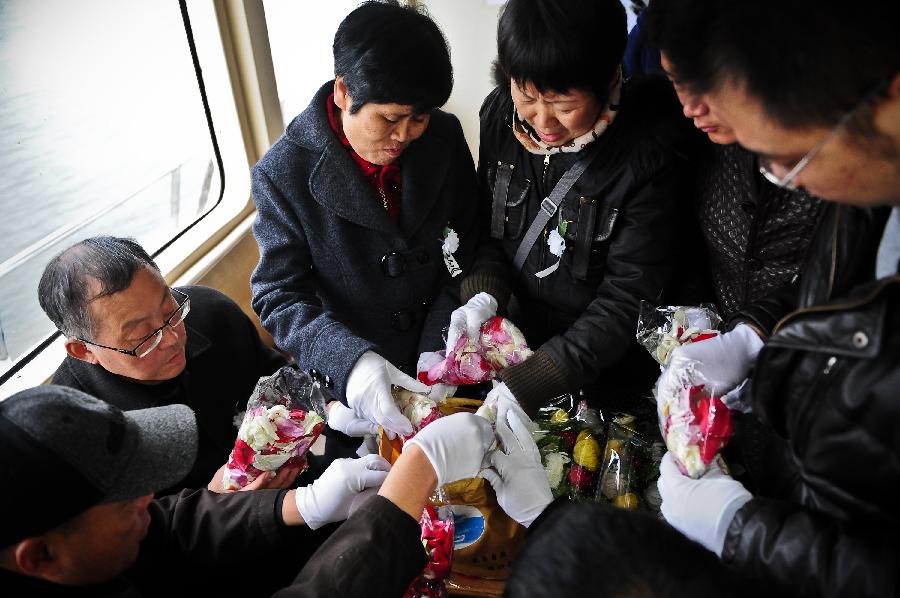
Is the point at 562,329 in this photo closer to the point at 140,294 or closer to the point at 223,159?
the point at 140,294

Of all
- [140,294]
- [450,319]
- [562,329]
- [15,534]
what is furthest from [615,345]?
[15,534]

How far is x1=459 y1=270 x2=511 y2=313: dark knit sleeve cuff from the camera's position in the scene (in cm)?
209

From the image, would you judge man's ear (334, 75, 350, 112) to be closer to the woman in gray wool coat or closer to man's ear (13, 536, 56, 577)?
the woman in gray wool coat

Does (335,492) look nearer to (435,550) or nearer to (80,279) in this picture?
(435,550)

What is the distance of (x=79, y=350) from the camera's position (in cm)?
168

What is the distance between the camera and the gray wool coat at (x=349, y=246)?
6.16 ft

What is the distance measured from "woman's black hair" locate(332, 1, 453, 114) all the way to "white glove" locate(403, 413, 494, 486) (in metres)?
0.88

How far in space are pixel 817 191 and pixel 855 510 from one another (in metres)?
0.54

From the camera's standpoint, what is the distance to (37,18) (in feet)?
7.34

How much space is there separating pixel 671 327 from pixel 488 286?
63 centimetres

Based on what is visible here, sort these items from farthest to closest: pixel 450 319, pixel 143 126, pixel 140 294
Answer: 1. pixel 143 126
2. pixel 450 319
3. pixel 140 294

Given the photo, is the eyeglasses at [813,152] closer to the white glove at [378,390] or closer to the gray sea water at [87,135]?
the white glove at [378,390]

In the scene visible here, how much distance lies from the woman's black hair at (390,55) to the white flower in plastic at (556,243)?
1.97ft

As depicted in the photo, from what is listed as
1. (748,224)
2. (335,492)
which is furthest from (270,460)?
(748,224)
